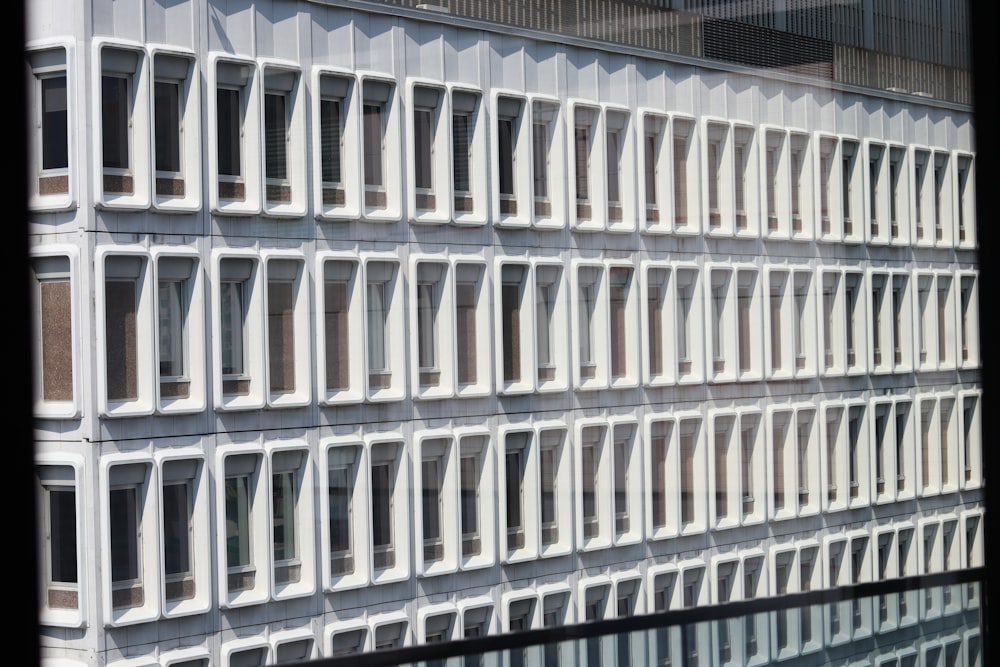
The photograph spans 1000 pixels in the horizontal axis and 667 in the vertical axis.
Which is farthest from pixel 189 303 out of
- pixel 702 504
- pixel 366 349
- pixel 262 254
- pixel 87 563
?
pixel 702 504

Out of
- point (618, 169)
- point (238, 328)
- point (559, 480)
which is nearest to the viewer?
point (238, 328)

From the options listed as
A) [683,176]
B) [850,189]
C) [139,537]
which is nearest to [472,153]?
[683,176]

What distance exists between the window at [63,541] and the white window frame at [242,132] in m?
0.97

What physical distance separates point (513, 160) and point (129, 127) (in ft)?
4.32

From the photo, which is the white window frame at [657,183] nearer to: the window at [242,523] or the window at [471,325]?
the window at [471,325]

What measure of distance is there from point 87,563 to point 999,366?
3.20 metres

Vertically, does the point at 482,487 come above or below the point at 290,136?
below

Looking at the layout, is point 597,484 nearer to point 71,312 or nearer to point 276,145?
point 276,145

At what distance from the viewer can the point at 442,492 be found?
3822mm

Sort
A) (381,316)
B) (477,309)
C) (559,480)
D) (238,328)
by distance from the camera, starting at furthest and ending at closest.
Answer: (559,480) → (477,309) → (381,316) → (238,328)

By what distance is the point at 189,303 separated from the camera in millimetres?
3564

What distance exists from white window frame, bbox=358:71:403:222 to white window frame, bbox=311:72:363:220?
0.08ft

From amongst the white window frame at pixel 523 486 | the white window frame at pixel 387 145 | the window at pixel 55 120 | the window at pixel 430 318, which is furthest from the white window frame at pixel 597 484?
the window at pixel 55 120

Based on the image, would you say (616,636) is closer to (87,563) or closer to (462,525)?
(462,525)
